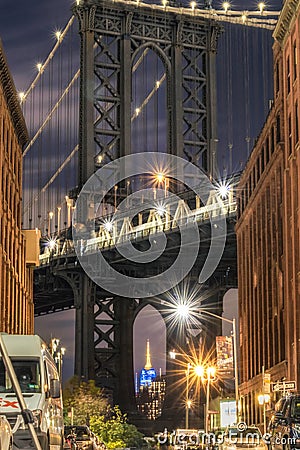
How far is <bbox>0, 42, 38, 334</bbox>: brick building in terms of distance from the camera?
7881cm

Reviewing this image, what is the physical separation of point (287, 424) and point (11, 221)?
6299 cm

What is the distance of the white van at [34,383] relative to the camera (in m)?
20.6

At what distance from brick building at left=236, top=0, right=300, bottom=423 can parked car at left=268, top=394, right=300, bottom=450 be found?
126 ft

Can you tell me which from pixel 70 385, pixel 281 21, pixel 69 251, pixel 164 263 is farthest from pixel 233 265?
pixel 281 21

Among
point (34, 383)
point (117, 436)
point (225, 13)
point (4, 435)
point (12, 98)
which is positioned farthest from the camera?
point (225, 13)

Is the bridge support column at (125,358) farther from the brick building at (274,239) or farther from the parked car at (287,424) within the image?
the parked car at (287,424)

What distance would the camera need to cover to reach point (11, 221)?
8662 cm

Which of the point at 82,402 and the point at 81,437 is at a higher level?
the point at 82,402

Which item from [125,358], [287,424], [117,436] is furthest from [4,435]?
[125,358]

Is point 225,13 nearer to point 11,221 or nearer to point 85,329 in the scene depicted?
point 11,221

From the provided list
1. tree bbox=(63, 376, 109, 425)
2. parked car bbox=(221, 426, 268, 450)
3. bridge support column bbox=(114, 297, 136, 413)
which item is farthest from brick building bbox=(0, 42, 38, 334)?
parked car bbox=(221, 426, 268, 450)

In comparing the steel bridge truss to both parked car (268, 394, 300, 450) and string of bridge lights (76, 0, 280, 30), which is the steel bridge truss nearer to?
string of bridge lights (76, 0, 280, 30)

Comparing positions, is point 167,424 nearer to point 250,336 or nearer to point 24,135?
point 250,336

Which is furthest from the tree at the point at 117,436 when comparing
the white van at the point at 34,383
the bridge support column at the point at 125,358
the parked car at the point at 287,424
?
the bridge support column at the point at 125,358
